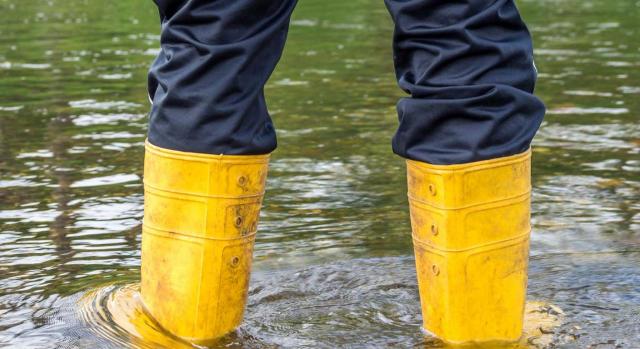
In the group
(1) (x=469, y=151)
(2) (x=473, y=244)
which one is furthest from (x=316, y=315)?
(1) (x=469, y=151)

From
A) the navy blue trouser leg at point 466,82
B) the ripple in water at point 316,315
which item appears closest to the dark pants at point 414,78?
the navy blue trouser leg at point 466,82

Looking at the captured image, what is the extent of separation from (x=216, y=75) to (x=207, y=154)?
5.7 inches

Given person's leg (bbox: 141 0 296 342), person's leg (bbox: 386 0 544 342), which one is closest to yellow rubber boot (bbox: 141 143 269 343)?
person's leg (bbox: 141 0 296 342)

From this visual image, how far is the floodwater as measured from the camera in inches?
94.9

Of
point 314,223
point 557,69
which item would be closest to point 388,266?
point 314,223

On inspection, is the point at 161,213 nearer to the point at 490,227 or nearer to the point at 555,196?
the point at 490,227

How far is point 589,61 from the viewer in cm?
644

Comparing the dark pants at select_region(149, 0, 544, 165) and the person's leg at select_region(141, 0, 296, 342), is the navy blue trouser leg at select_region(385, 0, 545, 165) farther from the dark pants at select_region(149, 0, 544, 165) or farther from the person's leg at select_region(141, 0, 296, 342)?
the person's leg at select_region(141, 0, 296, 342)

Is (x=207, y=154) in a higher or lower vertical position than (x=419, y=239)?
higher

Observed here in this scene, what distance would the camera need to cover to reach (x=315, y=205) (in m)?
3.42

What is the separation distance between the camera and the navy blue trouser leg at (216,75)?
2.16 meters

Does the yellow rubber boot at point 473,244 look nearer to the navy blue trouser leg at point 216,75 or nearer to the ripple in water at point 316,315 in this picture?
the ripple in water at point 316,315

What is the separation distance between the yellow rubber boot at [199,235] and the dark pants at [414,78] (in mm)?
41

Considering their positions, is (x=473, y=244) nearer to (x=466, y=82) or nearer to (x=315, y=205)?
(x=466, y=82)
